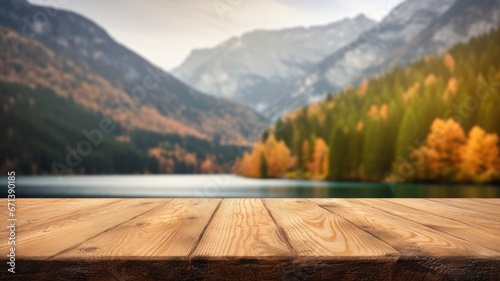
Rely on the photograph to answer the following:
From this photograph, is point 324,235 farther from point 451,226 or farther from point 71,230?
point 71,230

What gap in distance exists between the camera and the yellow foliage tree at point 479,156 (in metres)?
51.8

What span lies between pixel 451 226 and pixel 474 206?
1234 mm

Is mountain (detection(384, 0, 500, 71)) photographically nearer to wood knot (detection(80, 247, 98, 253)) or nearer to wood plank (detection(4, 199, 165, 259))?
wood plank (detection(4, 199, 165, 259))

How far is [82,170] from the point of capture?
134m

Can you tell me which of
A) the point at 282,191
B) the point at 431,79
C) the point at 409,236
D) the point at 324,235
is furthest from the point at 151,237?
the point at 431,79

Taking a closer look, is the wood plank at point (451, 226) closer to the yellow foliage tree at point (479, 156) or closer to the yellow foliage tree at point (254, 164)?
the yellow foliage tree at point (479, 156)

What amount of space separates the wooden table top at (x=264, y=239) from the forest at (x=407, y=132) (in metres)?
54.6

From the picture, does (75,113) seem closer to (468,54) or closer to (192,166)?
(192,166)

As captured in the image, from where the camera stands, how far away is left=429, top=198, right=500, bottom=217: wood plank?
296 cm

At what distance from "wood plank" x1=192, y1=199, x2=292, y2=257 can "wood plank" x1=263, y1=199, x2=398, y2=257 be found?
55 millimetres

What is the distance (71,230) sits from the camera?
2.08m

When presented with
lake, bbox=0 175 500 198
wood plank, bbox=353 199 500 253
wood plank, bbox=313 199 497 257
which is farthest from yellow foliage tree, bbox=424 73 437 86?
wood plank, bbox=313 199 497 257

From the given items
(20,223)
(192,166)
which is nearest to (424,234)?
(20,223)

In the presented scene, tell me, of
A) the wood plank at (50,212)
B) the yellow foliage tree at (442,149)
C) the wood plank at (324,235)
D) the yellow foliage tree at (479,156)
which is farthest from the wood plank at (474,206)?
the yellow foliage tree at (442,149)
